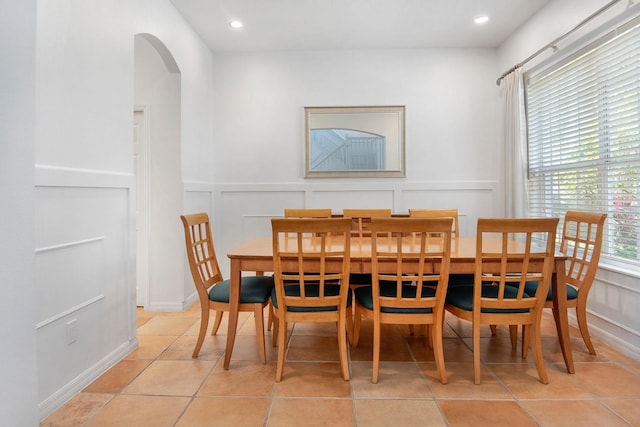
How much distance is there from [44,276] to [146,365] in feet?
2.84

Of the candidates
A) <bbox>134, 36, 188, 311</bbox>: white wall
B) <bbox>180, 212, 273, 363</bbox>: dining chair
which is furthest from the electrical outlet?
<bbox>134, 36, 188, 311</bbox>: white wall

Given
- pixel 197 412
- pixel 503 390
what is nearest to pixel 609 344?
pixel 503 390

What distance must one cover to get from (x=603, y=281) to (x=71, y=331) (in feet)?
11.2

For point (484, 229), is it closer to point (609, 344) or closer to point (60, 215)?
point (609, 344)

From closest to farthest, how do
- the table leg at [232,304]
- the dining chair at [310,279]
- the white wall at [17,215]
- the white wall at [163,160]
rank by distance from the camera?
the white wall at [17,215], the dining chair at [310,279], the table leg at [232,304], the white wall at [163,160]

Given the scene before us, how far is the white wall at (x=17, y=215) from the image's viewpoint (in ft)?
4.35

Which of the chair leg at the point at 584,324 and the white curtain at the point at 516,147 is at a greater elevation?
the white curtain at the point at 516,147

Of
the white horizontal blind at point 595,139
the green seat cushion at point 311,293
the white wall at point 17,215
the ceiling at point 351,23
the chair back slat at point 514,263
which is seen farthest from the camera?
the ceiling at point 351,23

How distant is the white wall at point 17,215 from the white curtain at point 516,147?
367 centimetres

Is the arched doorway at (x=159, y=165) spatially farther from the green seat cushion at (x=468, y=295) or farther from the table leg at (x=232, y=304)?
the green seat cushion at (x=468, y=295)

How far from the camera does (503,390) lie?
6.39 feet

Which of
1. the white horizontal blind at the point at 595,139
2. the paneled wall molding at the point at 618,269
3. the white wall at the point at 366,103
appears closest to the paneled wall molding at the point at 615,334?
the paneled wall molding at the point at 618,269

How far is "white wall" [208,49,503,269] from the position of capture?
4152 mm

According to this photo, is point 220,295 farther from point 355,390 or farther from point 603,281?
point 603,281
